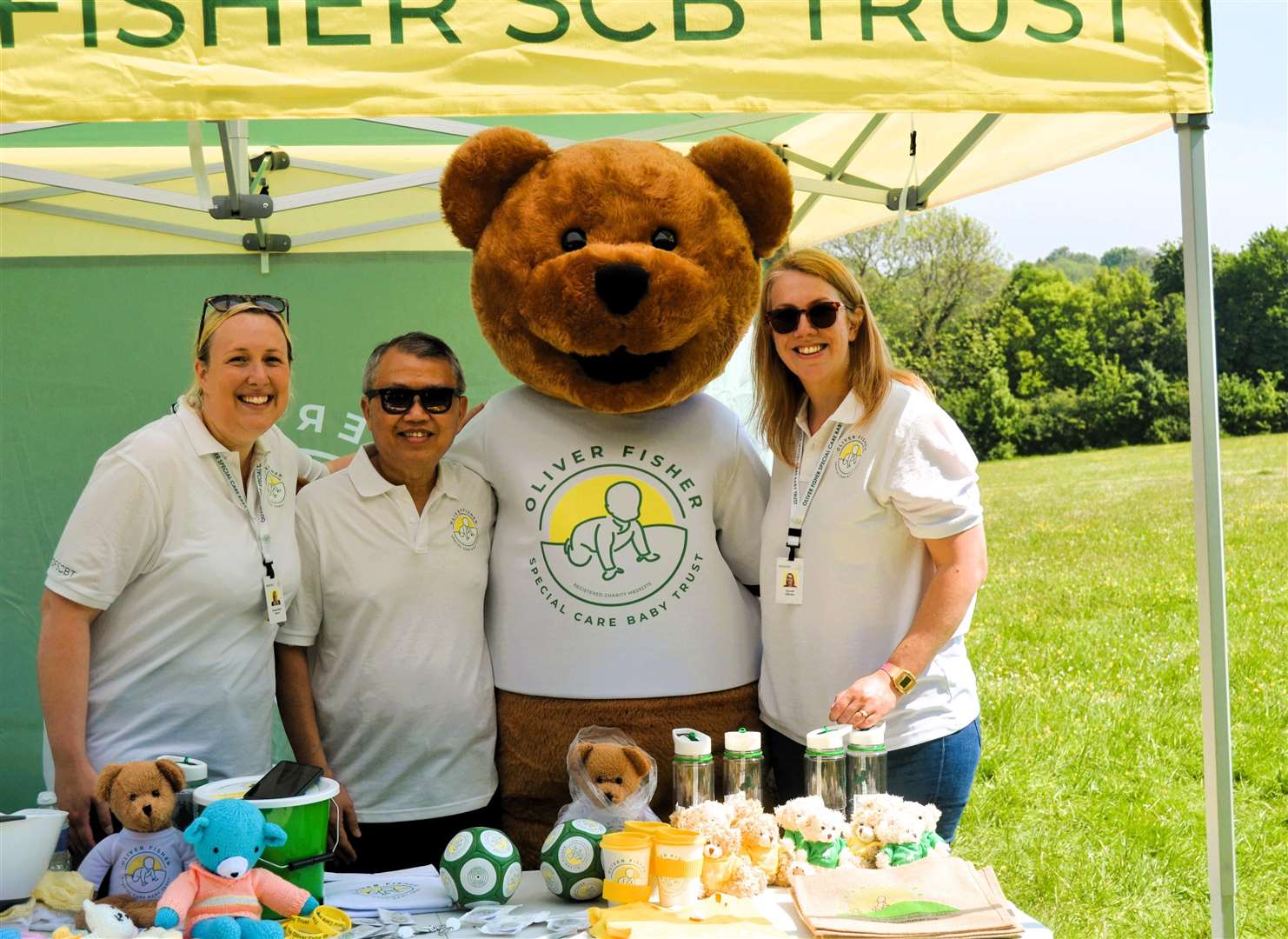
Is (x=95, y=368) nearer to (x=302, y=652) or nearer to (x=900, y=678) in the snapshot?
(x=302, y=652)

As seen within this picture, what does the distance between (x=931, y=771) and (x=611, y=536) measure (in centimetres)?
77

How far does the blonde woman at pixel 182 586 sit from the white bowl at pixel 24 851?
0.34 m

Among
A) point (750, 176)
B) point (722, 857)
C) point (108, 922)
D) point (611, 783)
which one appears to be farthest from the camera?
point (750, 176)

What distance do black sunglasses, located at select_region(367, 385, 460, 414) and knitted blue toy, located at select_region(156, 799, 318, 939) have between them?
33.9 inches

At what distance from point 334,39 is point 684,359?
3.05 feet

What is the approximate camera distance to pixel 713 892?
2.10 metres

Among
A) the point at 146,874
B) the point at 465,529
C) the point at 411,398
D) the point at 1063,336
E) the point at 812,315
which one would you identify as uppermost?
the point at 1063,336

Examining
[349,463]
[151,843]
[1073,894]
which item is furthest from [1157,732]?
[151,843]

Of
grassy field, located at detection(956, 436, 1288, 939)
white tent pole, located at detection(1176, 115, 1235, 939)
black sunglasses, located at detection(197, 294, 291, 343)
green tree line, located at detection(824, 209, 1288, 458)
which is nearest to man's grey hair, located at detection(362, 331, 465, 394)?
black sunglasses, located at detection(197, 294, 291, 343)

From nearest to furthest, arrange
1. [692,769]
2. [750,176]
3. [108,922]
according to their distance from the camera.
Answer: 1. [108,922]
2. [692,769]
3. [750,176]

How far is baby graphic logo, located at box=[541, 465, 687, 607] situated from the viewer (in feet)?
8.54

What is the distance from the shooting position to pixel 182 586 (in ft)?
7.91

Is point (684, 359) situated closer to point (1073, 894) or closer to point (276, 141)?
point (276, 141)

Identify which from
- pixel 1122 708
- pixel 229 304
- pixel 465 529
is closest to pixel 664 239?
pixel 465 529
